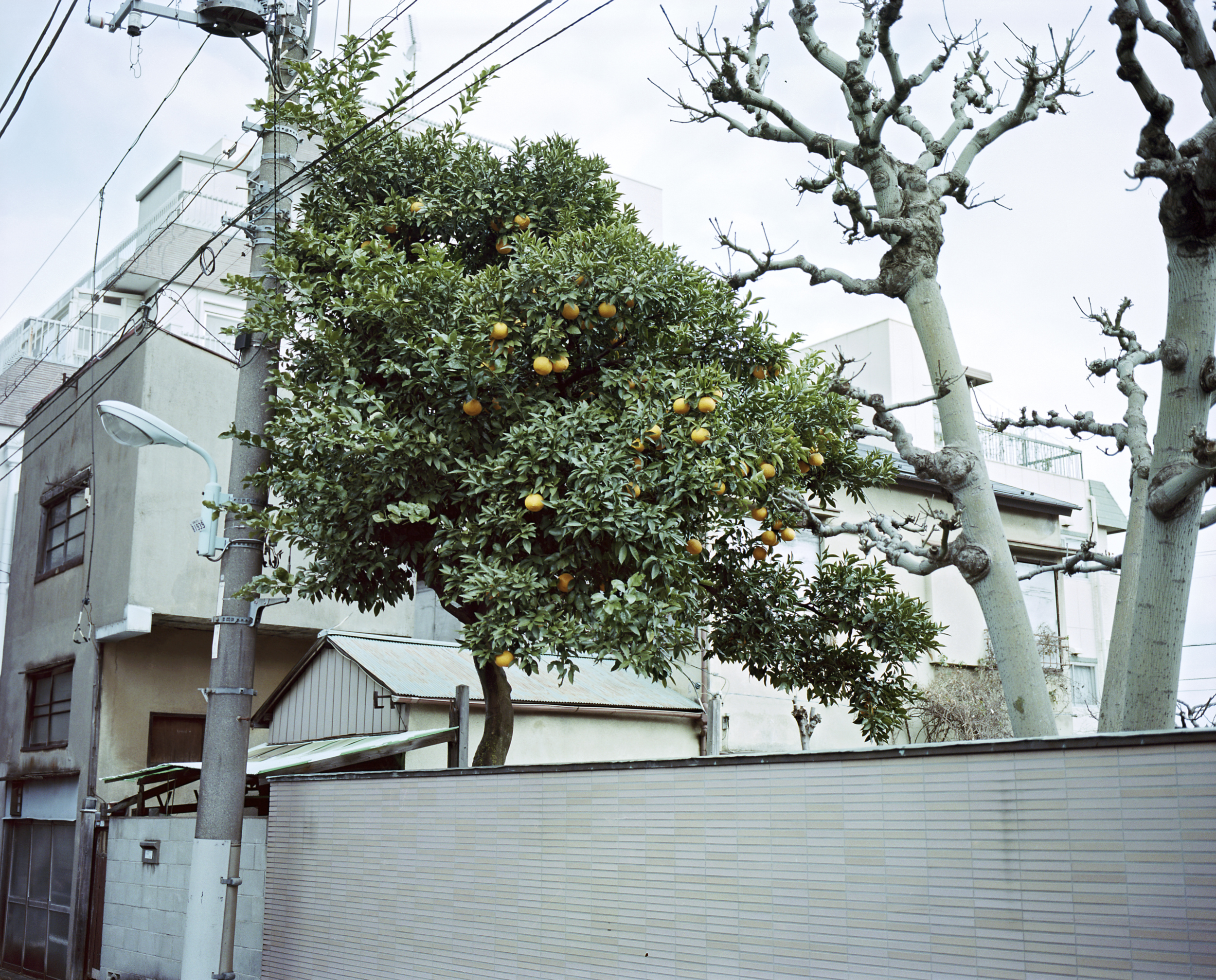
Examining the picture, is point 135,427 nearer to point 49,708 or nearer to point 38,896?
point 49,708

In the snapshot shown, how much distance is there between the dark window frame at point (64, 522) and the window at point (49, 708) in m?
1.66

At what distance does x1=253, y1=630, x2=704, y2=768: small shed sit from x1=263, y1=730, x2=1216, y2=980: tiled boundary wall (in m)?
4.10

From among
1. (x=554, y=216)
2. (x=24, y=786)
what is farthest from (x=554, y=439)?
(x=24, y=786)

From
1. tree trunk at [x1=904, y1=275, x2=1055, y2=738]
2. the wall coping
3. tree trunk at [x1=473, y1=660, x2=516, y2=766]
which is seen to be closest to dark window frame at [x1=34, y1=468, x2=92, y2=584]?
tree trunk at [x1=473, y1=660, x2=516, y2=766]

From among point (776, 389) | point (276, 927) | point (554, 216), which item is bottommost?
point (276, 927)

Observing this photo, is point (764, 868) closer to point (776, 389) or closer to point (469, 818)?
point (469, 818)

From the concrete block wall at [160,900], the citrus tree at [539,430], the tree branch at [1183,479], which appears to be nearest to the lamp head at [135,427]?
the citrus tree at [539,430]

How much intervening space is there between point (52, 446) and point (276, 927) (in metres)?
13.3

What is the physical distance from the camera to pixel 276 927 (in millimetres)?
9547

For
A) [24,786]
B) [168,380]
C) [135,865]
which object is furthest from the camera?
[24,786]

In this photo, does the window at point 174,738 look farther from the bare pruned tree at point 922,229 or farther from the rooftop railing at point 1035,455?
the rooftop railing at point 1035,455

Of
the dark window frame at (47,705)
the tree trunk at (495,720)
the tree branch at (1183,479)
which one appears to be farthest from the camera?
the dark window frame at (47,705)

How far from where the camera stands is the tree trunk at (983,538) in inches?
332

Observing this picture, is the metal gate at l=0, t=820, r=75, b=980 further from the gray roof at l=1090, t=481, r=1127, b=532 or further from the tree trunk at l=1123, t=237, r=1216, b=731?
the gray roof at l=1090, t=481, r=1127, b=532
